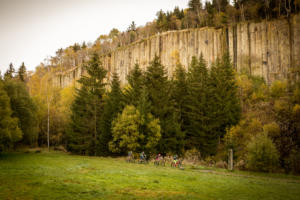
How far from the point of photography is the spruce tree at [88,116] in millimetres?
35781

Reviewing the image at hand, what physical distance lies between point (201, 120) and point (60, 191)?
3031 cm

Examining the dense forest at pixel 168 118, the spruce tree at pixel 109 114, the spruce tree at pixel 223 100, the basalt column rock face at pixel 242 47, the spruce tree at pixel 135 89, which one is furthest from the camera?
the basalt column rock face at pixel 242 47

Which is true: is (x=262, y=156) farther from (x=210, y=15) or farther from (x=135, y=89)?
(x=210, y=15)

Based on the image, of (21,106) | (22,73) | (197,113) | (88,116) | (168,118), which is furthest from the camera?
(22,73)

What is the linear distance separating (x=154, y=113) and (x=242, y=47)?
38266 millimetres

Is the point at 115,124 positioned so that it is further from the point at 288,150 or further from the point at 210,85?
the point at 288,150

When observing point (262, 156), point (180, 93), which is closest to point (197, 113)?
point (180, 93)

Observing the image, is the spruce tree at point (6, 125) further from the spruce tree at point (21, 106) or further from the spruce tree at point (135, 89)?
the spruce tree at point (135, 89)

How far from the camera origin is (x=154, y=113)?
34156 mm

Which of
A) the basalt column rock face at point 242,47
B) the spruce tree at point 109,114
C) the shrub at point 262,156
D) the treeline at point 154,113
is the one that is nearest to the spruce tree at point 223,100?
the treeline at point 154,113

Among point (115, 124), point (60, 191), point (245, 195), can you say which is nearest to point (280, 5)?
point (115, 124)

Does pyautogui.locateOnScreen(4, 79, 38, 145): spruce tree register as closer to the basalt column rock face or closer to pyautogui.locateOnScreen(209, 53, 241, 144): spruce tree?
the basalt column rock face

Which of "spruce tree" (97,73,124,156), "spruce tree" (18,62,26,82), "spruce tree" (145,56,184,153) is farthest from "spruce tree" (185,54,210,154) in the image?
"spruce tree" (18,62,26,82)

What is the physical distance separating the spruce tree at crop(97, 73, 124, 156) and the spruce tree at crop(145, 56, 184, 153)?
17.3 feet
